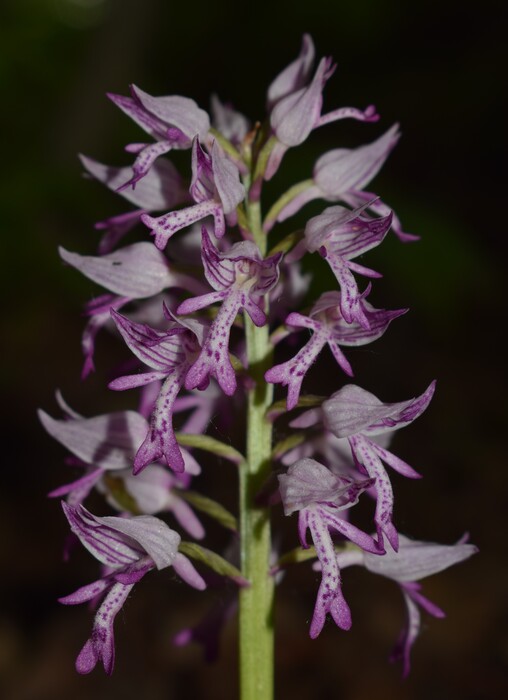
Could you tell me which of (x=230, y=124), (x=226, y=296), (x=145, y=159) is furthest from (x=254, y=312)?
(x=230, y=124)

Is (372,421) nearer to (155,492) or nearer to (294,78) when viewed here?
(155,492)

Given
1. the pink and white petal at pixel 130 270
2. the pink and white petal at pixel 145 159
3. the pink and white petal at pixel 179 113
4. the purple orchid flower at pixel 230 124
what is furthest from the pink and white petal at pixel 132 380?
the purple orchid flower at pixel 230 124

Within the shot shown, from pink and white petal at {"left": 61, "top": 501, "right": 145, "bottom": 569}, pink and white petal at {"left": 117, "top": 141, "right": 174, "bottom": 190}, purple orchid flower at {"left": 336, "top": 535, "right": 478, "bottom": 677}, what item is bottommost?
purple orchid flower at {"left": 336, "top": 535, "right": 478, "bottom": 677}

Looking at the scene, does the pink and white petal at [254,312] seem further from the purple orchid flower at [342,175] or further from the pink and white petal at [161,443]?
the purple orchid flower at [342,175]

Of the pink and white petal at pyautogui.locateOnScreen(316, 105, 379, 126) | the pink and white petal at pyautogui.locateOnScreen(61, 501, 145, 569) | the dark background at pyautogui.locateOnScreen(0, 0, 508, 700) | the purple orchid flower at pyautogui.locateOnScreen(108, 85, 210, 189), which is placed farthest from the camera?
the dark background at pyautogui.locateOnScreen(0, 0, 508, 700)

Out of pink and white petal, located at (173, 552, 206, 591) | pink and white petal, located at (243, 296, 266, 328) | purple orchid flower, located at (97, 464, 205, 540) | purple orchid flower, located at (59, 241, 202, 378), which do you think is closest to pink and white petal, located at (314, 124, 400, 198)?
purple orchid flower, located at (59, 241, 202, 378)

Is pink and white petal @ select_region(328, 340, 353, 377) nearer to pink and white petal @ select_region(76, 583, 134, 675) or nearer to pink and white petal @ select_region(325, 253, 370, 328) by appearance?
pink and white petal @ select_region(325, 253, 370, 328)
